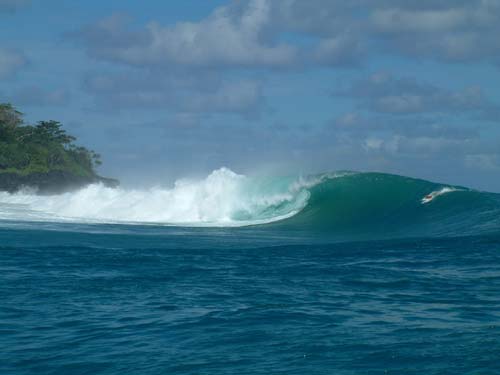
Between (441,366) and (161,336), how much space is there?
3.37 metres

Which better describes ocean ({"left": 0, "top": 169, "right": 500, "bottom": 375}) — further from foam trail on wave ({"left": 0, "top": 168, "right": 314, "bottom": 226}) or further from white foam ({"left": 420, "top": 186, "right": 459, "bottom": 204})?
foam trail on wave ({"left": 0, "top": 168, "right": 314, "bottom": 226})

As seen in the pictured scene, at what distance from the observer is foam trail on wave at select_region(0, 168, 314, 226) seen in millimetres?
32969

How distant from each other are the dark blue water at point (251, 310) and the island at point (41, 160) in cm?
5278

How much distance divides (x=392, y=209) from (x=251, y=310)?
1927cm

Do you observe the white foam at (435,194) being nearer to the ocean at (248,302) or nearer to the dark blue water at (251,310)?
the ocean at (248,302)

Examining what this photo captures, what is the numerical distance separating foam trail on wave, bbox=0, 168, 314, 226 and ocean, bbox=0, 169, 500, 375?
8213 mm

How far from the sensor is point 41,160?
7469 centimetres

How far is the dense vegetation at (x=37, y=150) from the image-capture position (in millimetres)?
71350

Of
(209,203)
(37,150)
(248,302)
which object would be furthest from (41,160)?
(248,302)

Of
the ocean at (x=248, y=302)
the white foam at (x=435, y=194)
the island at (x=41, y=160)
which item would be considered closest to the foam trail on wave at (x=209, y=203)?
the white foam at (x=435, y=194)

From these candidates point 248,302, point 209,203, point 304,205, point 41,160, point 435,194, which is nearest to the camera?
point 248,302

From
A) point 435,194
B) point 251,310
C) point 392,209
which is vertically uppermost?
point 435,194

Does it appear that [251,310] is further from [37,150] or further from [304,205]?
[37,150]

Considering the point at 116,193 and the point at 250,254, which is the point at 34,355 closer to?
the point at 250,254
